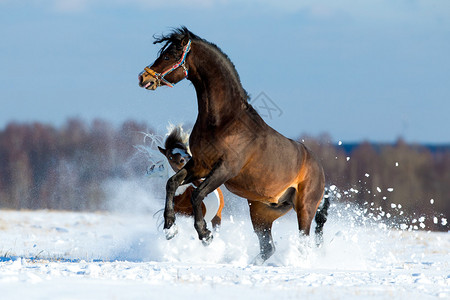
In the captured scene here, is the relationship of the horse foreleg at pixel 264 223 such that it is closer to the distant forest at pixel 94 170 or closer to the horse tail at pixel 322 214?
the horse tail at pixel 322 214

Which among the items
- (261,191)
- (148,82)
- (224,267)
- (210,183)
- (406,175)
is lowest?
(406,175)

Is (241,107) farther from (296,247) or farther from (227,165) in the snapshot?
(296,247)

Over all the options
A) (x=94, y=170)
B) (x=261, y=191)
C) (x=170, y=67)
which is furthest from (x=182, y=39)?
(x=94, y=170)

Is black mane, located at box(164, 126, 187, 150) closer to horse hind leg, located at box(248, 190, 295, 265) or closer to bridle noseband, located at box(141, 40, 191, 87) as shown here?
horse hind leg, located at box(248, 190, 295, 265)

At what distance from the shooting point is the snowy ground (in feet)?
15.2

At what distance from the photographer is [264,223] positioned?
7.74 metres

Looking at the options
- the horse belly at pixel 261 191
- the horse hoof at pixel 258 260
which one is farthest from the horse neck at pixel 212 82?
the horse hoof at pixel 258 260

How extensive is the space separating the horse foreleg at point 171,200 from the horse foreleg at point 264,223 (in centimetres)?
147

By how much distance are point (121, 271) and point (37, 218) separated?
41.0 ft

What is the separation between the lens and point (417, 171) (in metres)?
21.8

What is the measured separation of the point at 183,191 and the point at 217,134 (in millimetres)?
1582

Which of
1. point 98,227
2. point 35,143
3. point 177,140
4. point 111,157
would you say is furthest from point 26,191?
point 177,140

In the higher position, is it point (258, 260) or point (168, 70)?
point (168, 70)

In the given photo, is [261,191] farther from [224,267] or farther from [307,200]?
[224,267]
